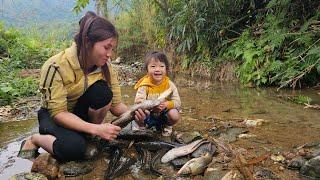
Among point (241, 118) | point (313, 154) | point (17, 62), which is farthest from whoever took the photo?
point (17, 62)

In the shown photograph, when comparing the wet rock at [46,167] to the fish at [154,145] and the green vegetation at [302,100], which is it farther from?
the green vegetation at [302,100]

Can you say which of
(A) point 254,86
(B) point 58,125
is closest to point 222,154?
(B) point 58,125

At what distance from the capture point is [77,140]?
303cm

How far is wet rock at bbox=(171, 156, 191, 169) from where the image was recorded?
2959mm

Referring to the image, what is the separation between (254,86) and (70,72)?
16.4 ft

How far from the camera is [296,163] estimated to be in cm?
283

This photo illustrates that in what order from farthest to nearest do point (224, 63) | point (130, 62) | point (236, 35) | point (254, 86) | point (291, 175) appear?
point (130, 62) < point (236, 35) < point (224, 63) < point (254, 86) < point (291, 175)

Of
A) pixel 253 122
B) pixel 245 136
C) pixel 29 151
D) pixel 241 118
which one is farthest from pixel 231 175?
pixel 241 118

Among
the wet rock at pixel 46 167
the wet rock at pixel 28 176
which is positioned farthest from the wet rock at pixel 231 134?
the wet rock at pixel 28 176

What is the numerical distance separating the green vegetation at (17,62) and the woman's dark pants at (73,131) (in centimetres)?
257

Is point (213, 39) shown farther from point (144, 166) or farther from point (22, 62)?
point (144, 166)

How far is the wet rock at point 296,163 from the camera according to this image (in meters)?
2.81

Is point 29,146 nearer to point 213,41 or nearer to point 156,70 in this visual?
point 156,70

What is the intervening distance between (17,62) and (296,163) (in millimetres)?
7093
